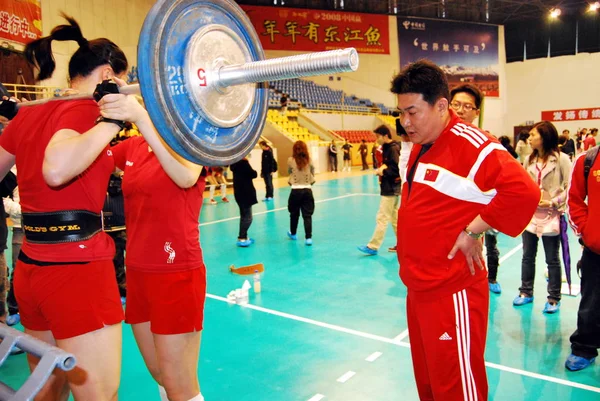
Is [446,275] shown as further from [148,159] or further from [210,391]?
[210,391]

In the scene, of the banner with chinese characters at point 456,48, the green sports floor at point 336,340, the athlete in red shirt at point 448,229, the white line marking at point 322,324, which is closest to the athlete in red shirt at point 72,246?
the athlete in red shirt at point 448,229

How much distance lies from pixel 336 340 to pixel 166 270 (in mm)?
2112

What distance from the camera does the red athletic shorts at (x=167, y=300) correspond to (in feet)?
6.46

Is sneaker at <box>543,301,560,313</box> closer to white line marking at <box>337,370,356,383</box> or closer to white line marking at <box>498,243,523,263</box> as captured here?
white line marking at <box>498,243,523,263</box>

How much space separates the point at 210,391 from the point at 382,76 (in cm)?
2565

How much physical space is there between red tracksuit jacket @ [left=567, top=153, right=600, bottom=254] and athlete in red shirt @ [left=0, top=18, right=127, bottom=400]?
9.25 feet

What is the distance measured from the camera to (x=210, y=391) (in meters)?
3.05

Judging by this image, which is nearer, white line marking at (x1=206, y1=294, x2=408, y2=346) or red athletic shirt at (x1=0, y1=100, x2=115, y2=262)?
red athletic shirt at (x1=0, y1=100, x2=115, y2=262)

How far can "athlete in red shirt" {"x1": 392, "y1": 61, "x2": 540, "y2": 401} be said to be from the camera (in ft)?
6.25

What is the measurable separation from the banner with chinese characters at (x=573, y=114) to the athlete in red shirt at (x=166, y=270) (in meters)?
29.4

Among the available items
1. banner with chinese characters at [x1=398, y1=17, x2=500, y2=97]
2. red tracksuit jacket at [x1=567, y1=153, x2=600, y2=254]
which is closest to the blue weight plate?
red tracksuit jacket at [x1=567, y1=153, x2=600, y2=254]

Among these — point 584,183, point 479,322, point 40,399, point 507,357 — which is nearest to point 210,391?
point 40,399

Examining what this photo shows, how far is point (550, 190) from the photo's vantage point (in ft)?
13.6

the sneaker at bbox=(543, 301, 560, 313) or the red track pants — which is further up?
the red track pants
